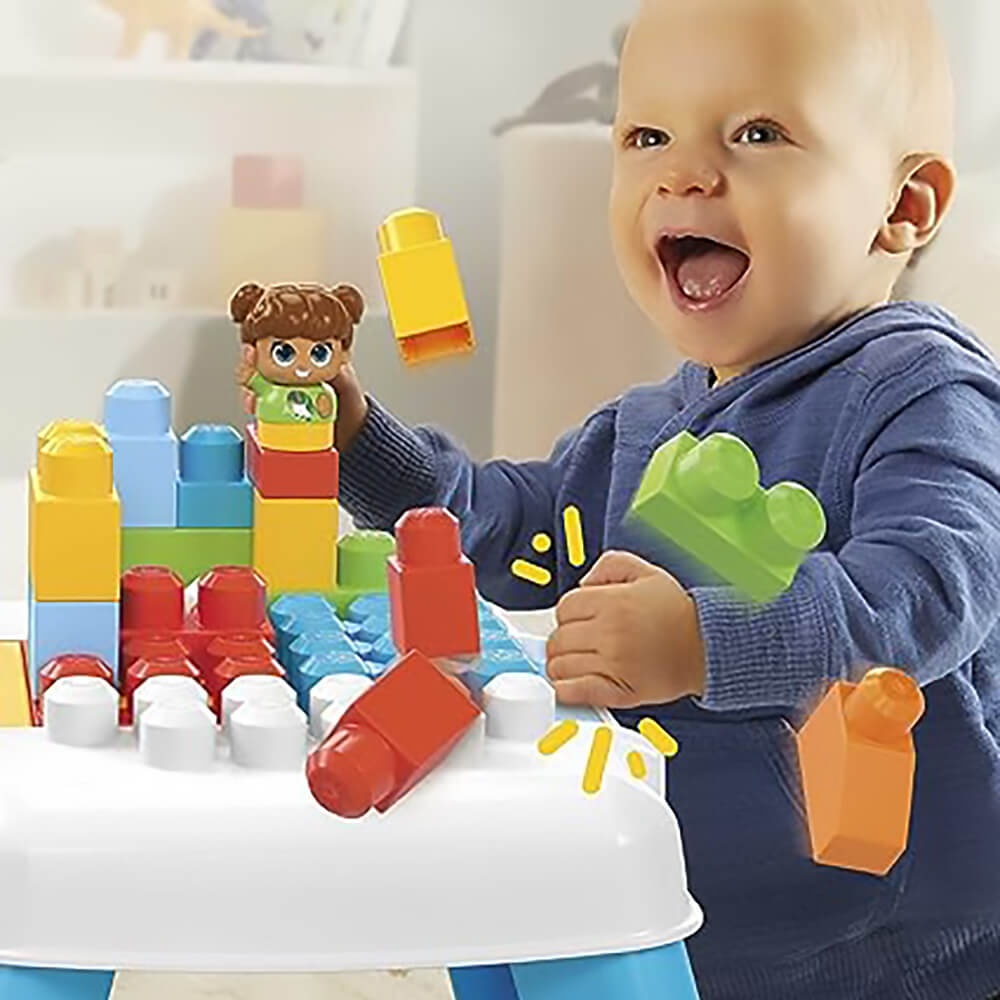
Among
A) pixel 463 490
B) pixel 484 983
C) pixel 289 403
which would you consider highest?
pixel 289 403

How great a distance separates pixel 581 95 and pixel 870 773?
132cm

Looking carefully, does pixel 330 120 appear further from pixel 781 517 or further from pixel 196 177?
pixel 781 517

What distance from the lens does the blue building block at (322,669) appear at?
0.59m

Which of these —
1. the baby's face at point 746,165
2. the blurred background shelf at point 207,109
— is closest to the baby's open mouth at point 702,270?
the baby's face at point 746,165

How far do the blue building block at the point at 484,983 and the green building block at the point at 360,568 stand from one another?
13cm

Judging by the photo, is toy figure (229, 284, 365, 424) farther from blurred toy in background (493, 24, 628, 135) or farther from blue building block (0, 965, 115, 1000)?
blurred toy in background (493, 24, 628, 135)

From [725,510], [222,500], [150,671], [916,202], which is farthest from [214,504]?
[916,202]

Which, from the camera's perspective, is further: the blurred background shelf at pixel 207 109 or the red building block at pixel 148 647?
the blurred background shelf at pixel 207 109

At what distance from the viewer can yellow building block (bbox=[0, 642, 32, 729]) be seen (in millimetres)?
595

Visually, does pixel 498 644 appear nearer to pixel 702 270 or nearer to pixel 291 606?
pixel 291 606

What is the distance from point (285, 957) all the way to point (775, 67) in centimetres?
A: 40

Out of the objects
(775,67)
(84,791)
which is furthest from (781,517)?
(775,67)

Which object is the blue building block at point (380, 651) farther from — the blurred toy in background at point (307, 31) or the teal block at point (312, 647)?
the blurred toy in background at point (307, 31)

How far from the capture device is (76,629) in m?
0.60
